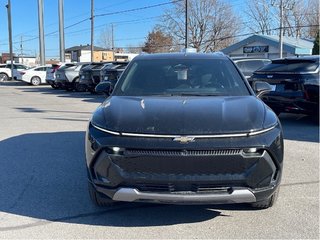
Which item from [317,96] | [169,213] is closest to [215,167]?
[169,213]

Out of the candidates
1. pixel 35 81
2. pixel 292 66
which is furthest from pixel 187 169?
pixel 35 81

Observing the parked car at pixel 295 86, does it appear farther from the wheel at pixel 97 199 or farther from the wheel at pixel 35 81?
the wheel at pixel 35 81

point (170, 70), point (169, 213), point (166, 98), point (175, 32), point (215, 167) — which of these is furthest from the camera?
point (175, 32)

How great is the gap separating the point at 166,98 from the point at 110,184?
127 cm

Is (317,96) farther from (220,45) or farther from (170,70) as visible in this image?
(220,45)

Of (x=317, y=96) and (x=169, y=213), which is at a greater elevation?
(x=317, y=96)

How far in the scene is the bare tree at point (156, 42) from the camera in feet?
228

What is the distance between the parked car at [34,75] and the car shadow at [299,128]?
926 inches

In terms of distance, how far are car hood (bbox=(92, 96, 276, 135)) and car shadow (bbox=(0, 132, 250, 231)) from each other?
96 centimetres

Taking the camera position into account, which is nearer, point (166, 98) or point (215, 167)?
point (215, 167)

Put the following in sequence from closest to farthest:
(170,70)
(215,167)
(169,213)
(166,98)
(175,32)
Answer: (215,167) < (169,213) < (166,98) < (170,70) < (175,32)

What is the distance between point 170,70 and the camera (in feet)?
16.5

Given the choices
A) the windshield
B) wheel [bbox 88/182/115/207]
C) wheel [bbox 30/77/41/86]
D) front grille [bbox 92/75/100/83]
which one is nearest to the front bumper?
wheel [bbox 88/182/115/207]

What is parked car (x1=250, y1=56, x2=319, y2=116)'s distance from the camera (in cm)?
882
